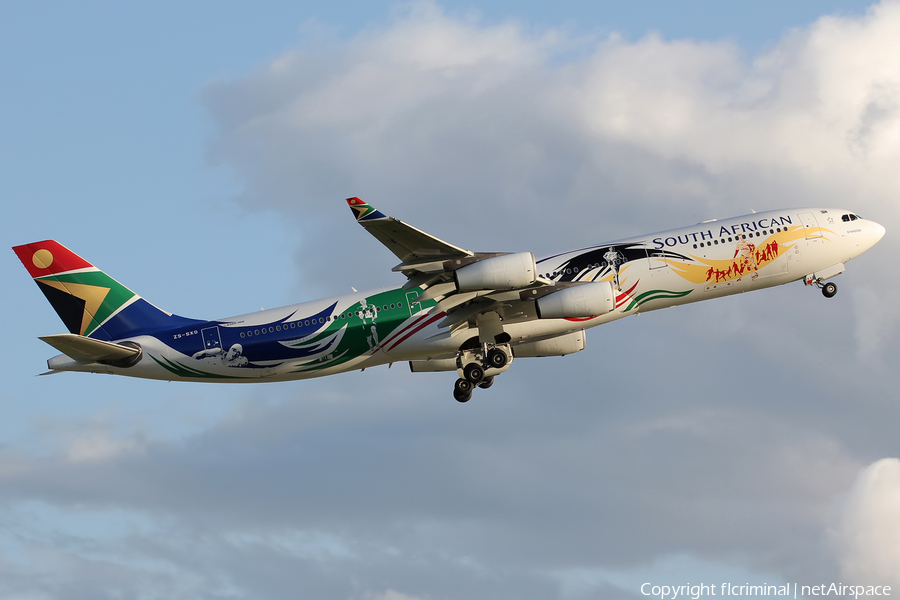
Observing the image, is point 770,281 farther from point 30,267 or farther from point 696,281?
point 30,267

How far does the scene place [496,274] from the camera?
3984 cm

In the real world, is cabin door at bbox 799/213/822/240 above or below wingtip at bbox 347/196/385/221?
above

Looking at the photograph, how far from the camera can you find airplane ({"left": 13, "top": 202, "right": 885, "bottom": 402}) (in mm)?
45312

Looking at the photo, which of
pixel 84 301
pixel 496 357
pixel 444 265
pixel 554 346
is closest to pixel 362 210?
pixel 444 265

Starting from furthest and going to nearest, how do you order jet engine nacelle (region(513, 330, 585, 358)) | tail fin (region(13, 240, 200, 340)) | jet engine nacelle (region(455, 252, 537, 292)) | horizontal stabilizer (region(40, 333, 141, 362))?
jet engine nacelle (region(513, 330, 585, 358)) → tail fin (region(13, 240, 200, 340)) → horizontal stabilizer (region(40, 333, 141, 362)) → jet engine nacelle (region(455, 252, 537, 292))

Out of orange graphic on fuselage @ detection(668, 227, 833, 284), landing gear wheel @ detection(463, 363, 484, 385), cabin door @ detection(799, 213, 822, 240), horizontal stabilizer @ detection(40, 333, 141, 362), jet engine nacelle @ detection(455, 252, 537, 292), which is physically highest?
cabin door @ detection(799, 213, 822, 240)

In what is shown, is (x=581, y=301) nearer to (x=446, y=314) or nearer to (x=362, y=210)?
(x=446, y=314)

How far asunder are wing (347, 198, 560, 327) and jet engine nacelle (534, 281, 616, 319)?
1.11 meters

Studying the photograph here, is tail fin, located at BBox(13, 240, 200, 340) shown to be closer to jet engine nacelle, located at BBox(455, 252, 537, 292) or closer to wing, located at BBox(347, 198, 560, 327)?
wing, located at BBox(347, 198, 560, 327)

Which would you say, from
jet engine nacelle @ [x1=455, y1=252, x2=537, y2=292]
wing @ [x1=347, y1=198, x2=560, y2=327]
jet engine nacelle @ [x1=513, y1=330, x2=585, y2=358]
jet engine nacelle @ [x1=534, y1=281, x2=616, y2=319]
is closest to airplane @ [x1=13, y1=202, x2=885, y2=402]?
jet engine nacelle @ [x1=513, y1=330, x2=585, y2=358]

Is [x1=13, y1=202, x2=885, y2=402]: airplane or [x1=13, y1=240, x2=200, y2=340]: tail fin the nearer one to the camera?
[x1=13, y1=202, x2=885, y2=402]: airplane

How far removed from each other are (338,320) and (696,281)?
16998 mm

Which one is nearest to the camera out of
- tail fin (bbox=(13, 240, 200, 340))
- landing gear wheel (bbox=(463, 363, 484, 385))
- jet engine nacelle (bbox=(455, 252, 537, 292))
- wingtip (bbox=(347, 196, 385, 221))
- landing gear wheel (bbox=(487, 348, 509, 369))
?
wingtip (bbox=(347, 196, 385, 221))

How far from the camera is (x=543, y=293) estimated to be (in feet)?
145
